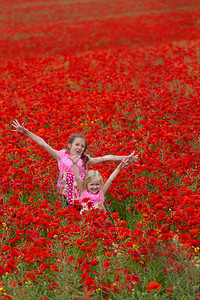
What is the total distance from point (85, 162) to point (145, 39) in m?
16.7

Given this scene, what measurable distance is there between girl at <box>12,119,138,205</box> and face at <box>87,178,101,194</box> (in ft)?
1.09

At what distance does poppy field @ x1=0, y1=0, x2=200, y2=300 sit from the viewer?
9.43ft

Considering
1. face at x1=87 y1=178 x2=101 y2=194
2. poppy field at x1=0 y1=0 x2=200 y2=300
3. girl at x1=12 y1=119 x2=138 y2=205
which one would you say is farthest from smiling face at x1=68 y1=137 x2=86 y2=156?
face at x1=87 y1=178 x2=101 y2=194

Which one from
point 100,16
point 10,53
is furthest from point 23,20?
point 10,53

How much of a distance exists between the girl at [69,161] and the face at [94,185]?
0.33 metres

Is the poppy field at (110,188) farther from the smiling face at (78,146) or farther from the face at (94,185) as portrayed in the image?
the smiling face at (78,146)

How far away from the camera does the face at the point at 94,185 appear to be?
14.0ft

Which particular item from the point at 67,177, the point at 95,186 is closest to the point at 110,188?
the point at 95,186

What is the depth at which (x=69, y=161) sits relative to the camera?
4.84 metres

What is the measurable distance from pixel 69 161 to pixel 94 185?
0.70 meters

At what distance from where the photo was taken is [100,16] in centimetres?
2833

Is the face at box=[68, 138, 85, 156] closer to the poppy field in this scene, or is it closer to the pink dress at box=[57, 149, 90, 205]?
the pink dress at box=[57, 149, 90, 205]

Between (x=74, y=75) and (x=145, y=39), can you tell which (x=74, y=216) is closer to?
(x=74, y=75)

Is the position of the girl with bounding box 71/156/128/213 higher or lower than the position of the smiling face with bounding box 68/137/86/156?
lower
